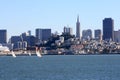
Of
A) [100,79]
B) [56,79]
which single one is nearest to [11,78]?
[56,79]

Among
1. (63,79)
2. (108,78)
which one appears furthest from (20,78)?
(108,78)

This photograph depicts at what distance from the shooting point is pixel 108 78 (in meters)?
72.6

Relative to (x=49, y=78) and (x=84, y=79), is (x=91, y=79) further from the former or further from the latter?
(x=49, y=78)

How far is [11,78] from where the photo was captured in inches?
2864

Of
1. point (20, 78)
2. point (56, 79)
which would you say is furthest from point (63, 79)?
point (20, 78)

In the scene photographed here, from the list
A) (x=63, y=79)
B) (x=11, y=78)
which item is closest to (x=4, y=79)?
(x=11, y=78)

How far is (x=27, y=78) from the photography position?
72875 millimetres

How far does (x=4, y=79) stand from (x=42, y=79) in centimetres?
432

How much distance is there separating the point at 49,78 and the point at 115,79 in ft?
25.9

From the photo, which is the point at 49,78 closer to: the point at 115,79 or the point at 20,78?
the point at 20,78

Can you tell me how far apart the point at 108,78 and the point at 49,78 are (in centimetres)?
689

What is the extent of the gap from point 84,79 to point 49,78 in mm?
4569

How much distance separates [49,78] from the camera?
73.2 m

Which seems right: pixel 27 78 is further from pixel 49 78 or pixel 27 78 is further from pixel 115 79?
pixel 115 79
